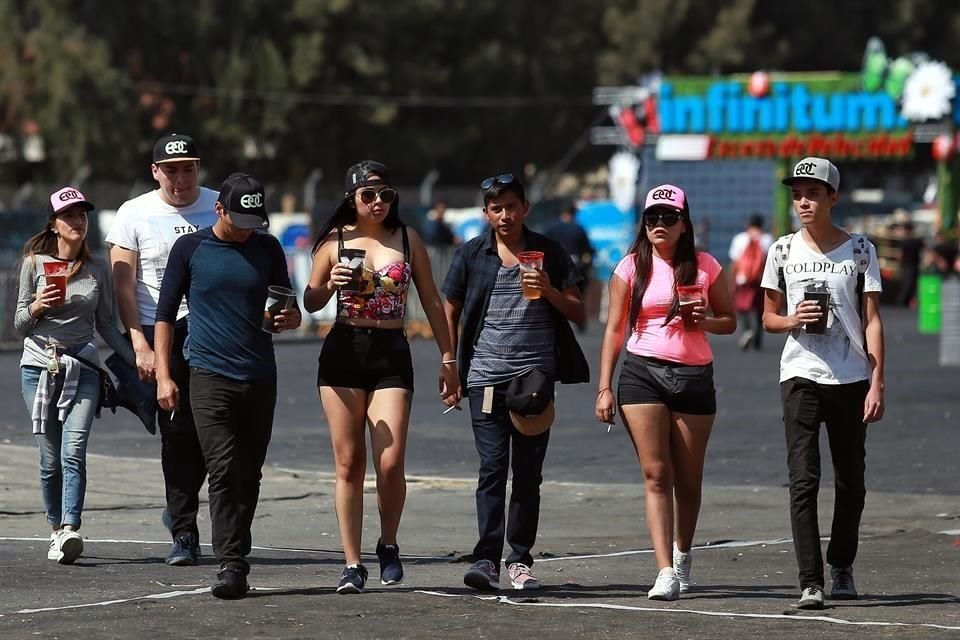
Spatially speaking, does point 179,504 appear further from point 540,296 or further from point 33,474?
point 33,474

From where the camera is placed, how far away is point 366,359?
859cm

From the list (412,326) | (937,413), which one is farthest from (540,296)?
(412,326)

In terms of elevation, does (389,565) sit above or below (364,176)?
below

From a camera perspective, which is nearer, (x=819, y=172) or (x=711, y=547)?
(x=819, y=172)

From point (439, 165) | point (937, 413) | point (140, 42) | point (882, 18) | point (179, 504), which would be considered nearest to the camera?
point (179, 504)

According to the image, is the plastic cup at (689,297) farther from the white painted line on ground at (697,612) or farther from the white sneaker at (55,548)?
the white sneaker at (55,548)

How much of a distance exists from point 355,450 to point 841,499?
2038 millimetres

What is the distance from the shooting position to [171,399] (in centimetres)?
886

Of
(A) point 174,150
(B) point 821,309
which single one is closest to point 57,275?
(A) point 174,150

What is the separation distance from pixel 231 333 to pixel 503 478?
1298 millimetres

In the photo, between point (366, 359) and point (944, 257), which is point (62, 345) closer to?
point (366, 359)

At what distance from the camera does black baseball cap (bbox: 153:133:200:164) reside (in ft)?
31.7

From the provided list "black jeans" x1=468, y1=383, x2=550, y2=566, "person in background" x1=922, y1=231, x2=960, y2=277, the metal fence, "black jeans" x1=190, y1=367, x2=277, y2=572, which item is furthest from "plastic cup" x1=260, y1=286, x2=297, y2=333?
"person in background" x1=922, y1=231, x2=960, y2=277

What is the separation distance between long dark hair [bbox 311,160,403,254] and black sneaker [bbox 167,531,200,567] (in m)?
1.58
